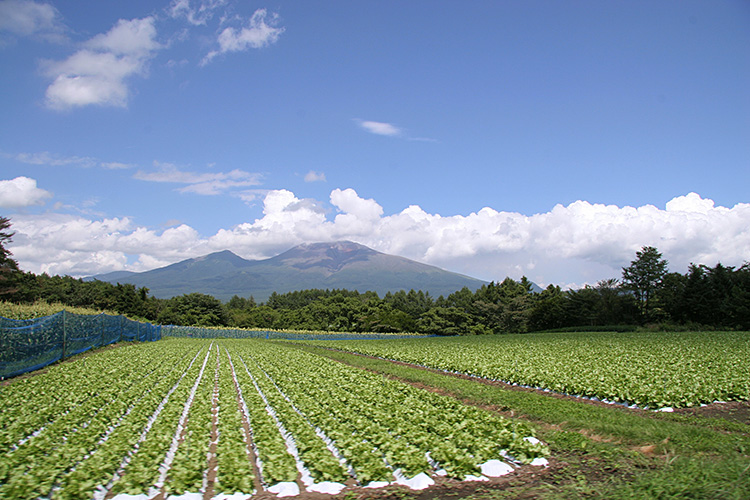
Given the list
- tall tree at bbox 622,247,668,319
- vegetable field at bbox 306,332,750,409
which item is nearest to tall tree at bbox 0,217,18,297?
vegetable field at bbox 306,332,750,409

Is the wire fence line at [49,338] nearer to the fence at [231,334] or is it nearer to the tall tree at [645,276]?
the fence at [231,334]

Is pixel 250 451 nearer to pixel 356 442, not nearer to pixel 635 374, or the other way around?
pixel 356 442

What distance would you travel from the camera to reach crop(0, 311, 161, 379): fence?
14305 mm

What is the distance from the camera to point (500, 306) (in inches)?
3664

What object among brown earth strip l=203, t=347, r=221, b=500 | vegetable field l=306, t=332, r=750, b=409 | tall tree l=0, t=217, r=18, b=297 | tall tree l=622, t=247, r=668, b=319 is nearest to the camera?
brown earth strip l=203, t=347, r=221, b=500

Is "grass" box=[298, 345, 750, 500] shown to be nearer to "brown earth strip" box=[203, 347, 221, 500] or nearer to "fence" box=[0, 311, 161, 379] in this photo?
"brown earth strip" box=[203, 347, 221, 500]

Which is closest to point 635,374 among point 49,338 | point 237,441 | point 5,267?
point 237,441

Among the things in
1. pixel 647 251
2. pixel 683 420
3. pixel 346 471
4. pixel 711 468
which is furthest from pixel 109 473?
pixel 647 251

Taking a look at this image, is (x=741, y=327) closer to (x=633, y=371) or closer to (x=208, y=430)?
(x=633, y=371)

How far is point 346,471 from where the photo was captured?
5.71 m

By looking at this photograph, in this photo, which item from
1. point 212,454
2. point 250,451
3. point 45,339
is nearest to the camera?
point 212,454

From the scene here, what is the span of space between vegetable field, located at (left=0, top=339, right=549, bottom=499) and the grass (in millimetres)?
667

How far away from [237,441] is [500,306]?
301ft

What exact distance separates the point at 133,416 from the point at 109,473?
3466 millimetres
